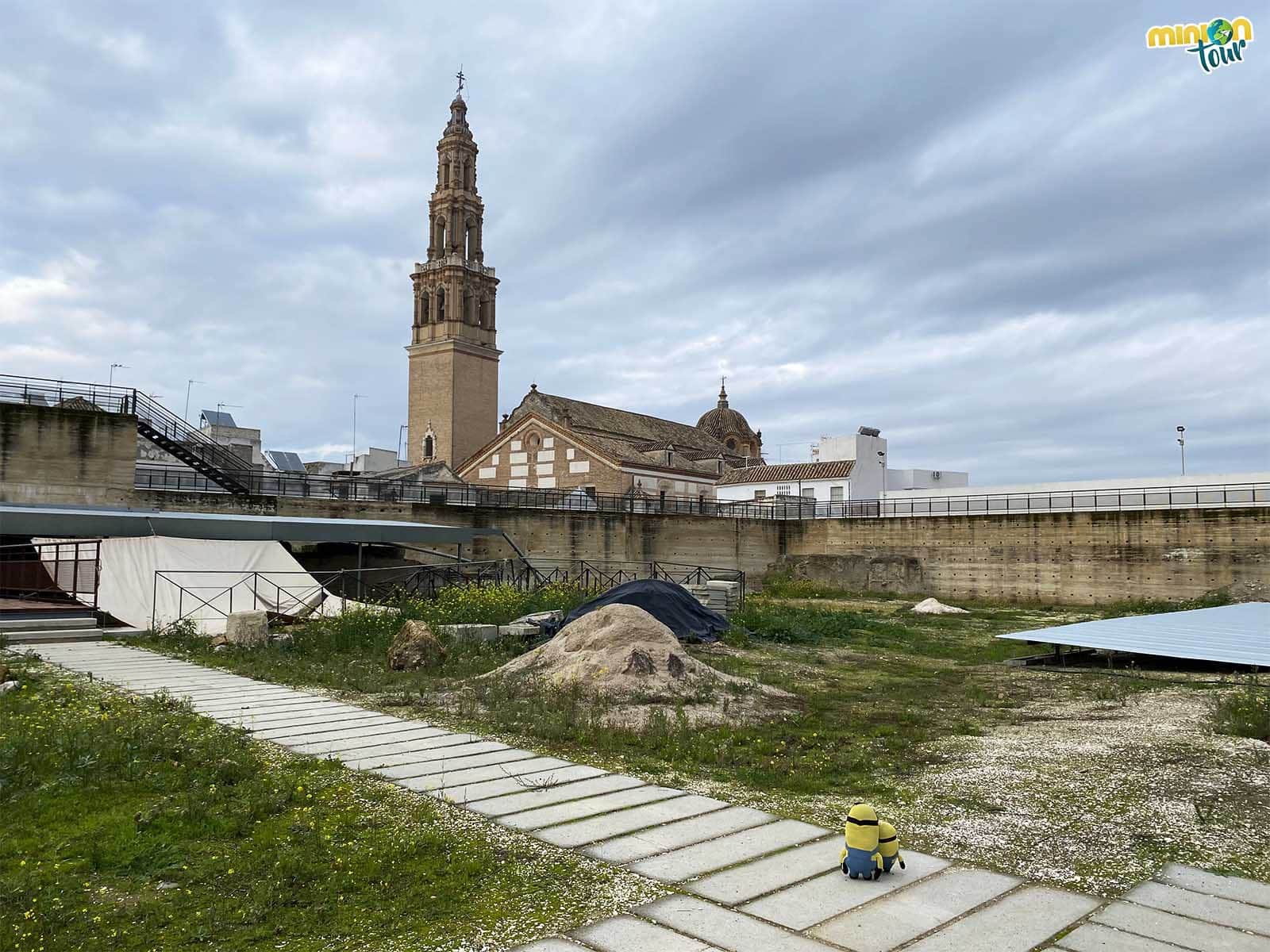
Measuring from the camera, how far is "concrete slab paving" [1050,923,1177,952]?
4258 millimetres

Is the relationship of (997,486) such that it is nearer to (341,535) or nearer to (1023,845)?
(341,535)

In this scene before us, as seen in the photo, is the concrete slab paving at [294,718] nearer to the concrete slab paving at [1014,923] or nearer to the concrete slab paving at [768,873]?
the concrete slab paving at [768,873]

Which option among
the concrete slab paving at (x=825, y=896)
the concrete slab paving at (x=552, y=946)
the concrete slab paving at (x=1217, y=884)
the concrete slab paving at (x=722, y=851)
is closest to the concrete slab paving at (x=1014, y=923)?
the concrete slab paving at (x=825, y=896)

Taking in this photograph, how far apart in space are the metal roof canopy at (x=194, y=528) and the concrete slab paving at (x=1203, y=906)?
18.9m

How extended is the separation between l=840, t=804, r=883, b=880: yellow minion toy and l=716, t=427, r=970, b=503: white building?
4866cm

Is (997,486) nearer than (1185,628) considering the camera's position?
No

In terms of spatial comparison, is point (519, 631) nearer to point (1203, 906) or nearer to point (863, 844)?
point (863, 844)

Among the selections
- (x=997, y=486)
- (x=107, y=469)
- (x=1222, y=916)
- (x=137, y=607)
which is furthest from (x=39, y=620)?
(x=997, y=486)

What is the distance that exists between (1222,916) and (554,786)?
4.49 m

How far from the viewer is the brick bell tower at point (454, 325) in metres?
68.9

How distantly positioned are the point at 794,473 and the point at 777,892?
51.9 m

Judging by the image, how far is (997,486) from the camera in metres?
52.4

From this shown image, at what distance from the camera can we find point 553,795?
692cm

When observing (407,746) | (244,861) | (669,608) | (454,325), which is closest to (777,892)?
(244,861)
